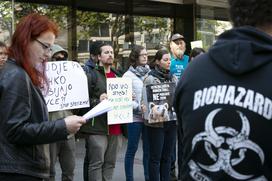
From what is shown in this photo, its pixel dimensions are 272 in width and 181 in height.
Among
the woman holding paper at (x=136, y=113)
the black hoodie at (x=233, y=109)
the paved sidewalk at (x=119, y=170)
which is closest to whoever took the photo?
the black hoodie at (x=233, y=109)

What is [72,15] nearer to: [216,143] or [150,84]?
[150,84]

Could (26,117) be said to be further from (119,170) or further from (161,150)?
(119,170)

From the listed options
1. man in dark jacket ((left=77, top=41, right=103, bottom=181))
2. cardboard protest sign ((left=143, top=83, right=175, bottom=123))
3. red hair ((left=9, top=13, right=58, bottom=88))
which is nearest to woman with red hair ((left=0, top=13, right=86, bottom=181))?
red hair ((left=9, top=13, right=58, bottom=88))

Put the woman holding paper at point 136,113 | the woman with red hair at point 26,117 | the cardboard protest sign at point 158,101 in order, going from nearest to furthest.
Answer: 1. the woman with red hair at point 26,117
2. the cardboard protest sign at point 158,101
3. the woman holding paper at point 136,113

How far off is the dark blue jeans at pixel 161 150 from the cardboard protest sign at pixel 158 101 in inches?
6.5

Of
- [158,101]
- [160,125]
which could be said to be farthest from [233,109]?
[158,101]

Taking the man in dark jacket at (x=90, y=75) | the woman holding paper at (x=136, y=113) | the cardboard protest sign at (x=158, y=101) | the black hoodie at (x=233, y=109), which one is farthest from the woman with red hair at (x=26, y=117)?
the woman holding paper at (x=136, y=113)

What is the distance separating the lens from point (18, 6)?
35.0ft

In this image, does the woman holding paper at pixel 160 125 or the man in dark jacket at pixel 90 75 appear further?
the woman holding paper at pixel 160 125

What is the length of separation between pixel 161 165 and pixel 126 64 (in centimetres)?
594

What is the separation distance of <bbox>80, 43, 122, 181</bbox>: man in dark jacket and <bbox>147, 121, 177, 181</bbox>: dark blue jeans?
22.7 inches

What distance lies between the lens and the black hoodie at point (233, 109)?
1.88m

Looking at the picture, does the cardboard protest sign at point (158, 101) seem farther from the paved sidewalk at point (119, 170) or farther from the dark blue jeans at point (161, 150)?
the paved sidewalk at point (119, 170)

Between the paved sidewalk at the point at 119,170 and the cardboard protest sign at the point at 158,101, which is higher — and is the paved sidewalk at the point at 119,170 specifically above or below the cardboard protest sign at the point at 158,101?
below
